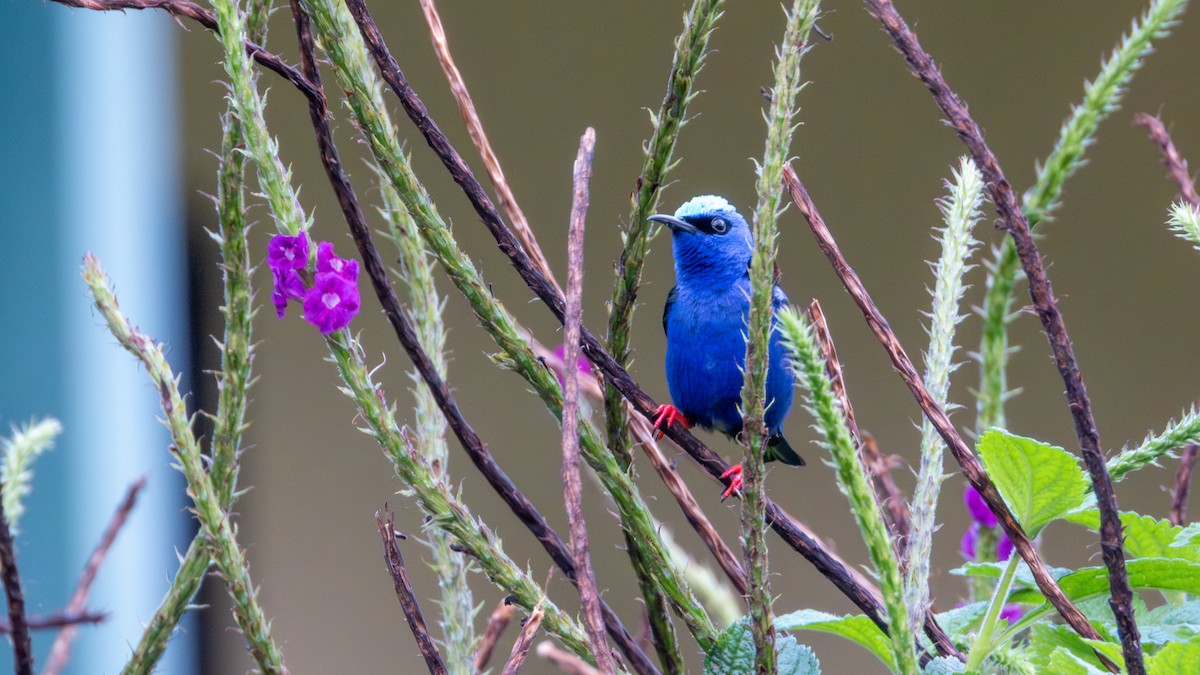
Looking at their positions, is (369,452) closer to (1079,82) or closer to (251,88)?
(1079,82)

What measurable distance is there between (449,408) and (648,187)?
0.28 meters

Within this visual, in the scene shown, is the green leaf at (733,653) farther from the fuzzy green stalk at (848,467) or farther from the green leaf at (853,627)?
the fuzzy green stalk at (848,467)

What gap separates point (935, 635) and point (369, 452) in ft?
12.3

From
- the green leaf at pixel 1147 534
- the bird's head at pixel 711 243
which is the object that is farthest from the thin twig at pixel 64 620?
the bird's head at pixel 711 243

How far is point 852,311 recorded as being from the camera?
4422 mm

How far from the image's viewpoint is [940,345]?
3.27ft

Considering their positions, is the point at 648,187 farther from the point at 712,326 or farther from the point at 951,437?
the point at 712,326

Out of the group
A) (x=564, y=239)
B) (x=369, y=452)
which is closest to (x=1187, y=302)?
(x=564, y=239)

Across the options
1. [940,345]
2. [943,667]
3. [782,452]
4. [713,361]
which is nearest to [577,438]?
[943,667]

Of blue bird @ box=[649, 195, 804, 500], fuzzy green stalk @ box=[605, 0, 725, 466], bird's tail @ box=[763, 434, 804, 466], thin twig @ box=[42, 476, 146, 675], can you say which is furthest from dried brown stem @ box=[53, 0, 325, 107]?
bird's tail @ box=[763, 434, 804, 466]

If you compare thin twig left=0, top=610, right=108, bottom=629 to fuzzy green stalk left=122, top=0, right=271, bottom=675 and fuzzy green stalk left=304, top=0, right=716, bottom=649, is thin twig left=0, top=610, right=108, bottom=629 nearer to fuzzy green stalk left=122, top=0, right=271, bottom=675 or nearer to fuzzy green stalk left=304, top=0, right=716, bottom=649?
fuzzy green stalk left=122, top=0, right=271, bottom=675

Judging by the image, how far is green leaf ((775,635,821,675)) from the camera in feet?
2.56

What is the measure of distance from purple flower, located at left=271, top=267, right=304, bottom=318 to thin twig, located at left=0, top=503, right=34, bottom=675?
0.32m

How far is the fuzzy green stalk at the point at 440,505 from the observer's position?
0.88 meters
